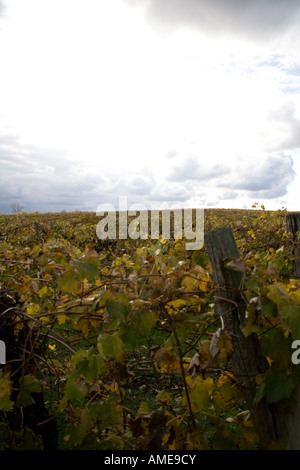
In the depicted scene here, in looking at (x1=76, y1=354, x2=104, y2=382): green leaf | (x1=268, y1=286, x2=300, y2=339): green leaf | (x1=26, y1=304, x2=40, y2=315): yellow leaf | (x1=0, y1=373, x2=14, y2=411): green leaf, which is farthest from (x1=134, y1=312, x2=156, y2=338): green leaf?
(x1=26, y1=304, x2=40, y2=315): yellow leaf

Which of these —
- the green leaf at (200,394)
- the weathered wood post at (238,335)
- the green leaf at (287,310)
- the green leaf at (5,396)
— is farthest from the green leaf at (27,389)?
the green leaf at (287,310)

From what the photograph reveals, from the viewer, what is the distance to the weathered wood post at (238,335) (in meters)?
1.75

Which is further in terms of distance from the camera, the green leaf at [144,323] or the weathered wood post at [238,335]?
the weathered wood post at [238,335]

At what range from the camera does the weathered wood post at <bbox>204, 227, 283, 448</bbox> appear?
1.75m

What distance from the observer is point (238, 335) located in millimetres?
1761

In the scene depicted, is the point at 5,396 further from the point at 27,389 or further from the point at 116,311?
the point at 116,311

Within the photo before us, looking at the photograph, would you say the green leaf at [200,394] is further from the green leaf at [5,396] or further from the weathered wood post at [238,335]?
the green leaf at [5,396]

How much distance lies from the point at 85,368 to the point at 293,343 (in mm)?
881

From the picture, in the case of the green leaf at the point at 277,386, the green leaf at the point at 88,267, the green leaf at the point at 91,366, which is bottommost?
the green leaf at the point at 277,386

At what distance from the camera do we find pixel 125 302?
1656 mm

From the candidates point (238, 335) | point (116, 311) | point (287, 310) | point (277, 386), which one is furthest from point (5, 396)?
point (287, 310)
